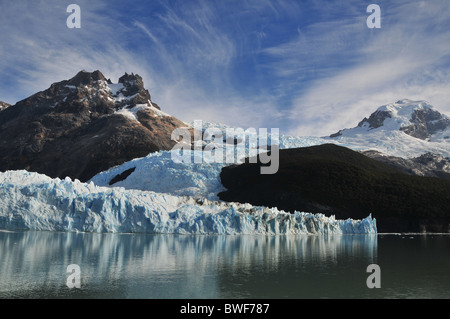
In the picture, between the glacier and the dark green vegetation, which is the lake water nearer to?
the glacier

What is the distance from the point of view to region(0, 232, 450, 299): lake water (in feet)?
66.0

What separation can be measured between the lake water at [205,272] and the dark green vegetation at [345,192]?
48.9m

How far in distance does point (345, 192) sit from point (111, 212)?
61.0 meters

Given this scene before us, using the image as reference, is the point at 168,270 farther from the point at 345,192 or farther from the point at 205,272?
the point at 345,192

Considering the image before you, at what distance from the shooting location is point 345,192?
94.7 metres

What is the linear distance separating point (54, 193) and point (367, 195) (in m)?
69.8

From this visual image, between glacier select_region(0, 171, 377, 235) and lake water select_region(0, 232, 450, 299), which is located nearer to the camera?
lake water select_region(0, 232, 450, 299)

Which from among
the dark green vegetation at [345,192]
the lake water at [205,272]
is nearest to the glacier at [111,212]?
the lake water at [205,272]

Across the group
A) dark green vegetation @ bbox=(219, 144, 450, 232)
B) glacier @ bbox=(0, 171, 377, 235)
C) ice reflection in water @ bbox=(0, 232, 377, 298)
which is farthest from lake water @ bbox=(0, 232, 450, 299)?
dark green vegetation @ bbox=(219, 144, 450, 232)

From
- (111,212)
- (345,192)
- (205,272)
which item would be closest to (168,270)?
(205,272)

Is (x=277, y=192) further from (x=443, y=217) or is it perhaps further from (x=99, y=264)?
(x=99, y=264)

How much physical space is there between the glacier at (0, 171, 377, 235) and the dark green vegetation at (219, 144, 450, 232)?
3253cm

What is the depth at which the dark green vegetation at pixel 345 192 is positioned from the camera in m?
84.6
